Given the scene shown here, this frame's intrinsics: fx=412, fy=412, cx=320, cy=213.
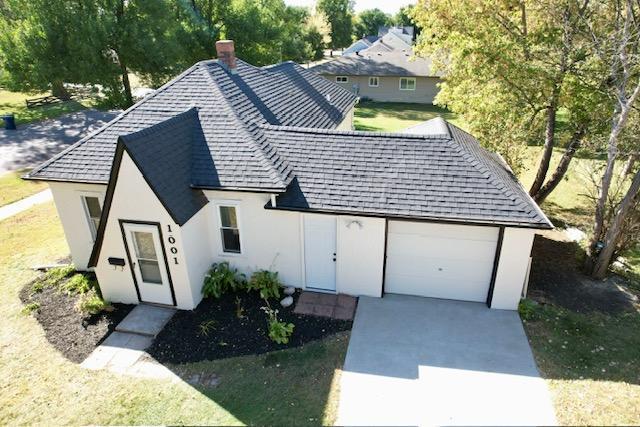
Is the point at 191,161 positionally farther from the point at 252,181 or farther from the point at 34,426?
the point at 34,426

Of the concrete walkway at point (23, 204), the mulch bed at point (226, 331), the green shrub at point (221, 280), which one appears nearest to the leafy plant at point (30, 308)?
the mulch bed at point (226, 331)

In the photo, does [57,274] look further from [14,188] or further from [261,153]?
[14,188]

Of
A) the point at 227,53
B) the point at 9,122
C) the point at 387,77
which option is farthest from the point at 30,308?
the point at 387,77

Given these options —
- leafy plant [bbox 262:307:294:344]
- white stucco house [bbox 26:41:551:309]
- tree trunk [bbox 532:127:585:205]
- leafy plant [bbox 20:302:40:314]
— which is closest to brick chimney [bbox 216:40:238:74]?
white stucco house [bbox 26:41:551:309]

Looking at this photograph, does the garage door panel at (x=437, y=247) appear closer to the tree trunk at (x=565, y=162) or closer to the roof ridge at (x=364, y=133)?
the roof ridge at (x=364, y=133)

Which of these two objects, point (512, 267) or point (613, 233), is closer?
point (512, 267)

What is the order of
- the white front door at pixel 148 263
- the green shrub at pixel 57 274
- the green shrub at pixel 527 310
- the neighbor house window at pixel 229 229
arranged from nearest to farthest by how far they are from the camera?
the white front door at pixel 148 263 < the green shrub at pixel 527 310 < the neighbor house window at pixel 229 229 < the green shrub at pixel 57 274
